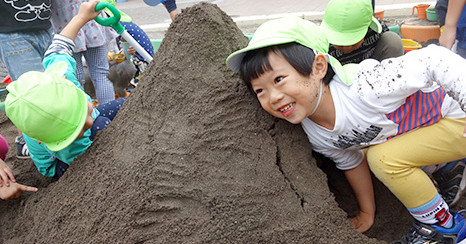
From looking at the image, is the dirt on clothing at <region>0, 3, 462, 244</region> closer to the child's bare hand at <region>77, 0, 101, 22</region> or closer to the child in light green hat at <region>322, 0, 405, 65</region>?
the child's bare hand at <region>77, 0, 101, 22</region>

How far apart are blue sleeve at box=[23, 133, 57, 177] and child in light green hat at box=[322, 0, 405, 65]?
65.8 inches

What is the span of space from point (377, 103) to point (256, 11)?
6.37 meters

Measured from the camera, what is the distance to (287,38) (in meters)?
1.36

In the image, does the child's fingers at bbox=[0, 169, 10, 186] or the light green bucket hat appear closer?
the light green bucket hat

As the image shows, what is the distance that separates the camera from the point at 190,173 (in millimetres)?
1366

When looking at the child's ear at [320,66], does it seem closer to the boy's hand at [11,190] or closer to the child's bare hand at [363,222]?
the child's bare hand at [363,222]

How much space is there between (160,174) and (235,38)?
0.78m

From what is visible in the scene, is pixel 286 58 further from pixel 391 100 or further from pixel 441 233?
pixel 441 233

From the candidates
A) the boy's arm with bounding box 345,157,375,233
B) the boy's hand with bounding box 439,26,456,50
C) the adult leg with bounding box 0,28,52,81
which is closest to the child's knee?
the boy's arm with bounding box 345,157,375,233

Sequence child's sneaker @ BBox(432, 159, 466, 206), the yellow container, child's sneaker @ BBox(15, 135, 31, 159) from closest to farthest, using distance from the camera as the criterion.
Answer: child's sneaker @ BBox(432, 159, 466, 206)
child's sneaker @ BBox(15, 135, 31, 159)
the yellow container

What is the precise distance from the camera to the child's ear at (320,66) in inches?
55.9

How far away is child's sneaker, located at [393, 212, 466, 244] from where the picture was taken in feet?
5.08

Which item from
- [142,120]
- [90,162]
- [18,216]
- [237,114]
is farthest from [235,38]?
[18,216]

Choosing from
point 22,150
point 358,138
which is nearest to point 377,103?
point 358,138
